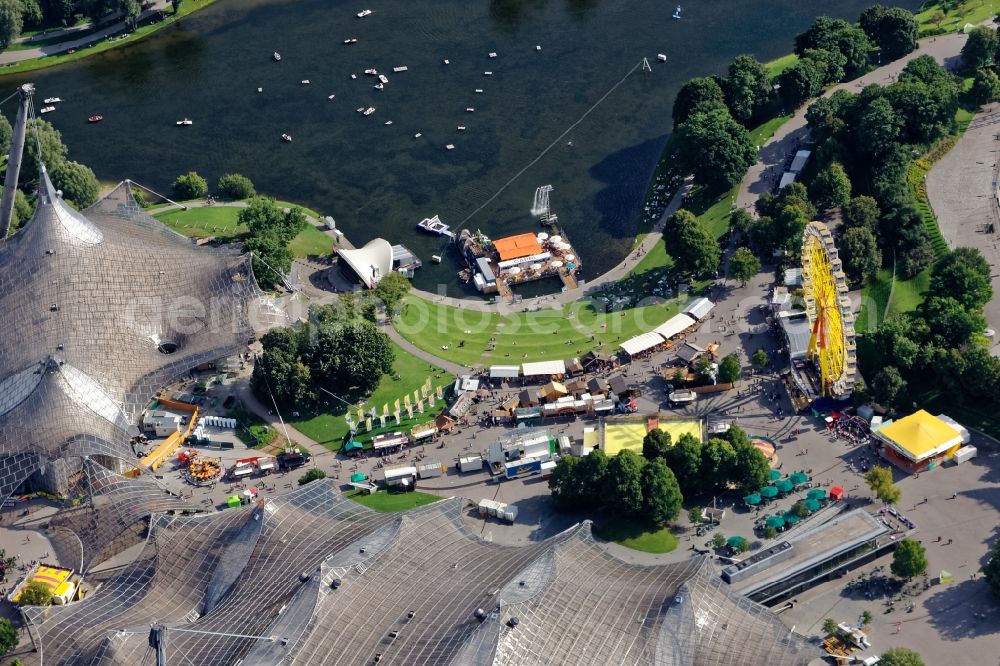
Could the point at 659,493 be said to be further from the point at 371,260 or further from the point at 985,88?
the point at 985,88

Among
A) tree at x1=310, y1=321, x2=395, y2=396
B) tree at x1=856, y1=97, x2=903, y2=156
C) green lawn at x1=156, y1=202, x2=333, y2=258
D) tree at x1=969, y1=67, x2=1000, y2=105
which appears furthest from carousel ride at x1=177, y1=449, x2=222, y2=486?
tree at x1=969, y1=67, x2=1000, y2=105

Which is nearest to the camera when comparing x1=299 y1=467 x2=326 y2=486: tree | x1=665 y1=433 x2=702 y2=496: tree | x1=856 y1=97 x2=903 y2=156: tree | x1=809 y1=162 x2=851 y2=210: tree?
x1=665 y1=433 x2=702 y2=496: tree

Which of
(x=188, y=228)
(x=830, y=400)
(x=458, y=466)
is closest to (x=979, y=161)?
(x=830, y=400)

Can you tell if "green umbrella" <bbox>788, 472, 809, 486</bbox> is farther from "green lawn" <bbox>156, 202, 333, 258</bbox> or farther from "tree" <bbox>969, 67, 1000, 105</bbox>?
"tree" <bbox>969, 67, 1000, 105</bbox>

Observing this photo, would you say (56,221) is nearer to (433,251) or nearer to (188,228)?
(188,228)

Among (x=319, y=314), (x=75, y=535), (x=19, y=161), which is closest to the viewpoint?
(x=75, y=535)

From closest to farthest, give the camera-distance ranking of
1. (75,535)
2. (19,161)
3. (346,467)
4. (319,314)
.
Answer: (75,535) → (346,467) → (319,314) → (19,161)
